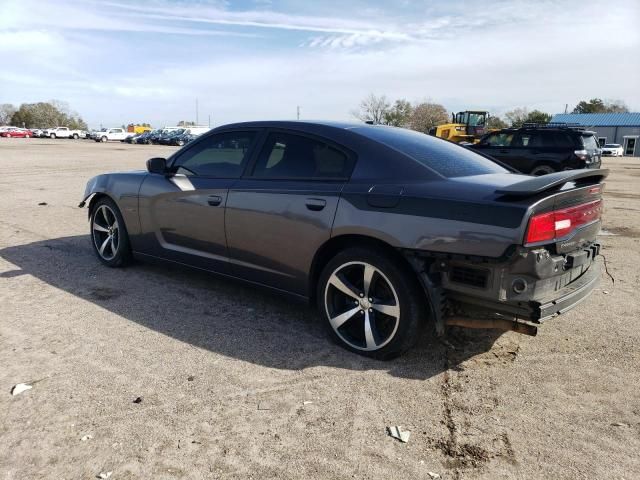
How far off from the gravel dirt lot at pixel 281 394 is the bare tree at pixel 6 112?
13376 centimetres

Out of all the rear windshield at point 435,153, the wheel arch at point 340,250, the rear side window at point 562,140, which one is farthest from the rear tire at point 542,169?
the wheel arch at point 340,250

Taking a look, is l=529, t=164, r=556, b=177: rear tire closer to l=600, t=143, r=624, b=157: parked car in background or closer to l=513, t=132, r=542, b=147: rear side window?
l=513, t=132, r=542, b=147: rear side window

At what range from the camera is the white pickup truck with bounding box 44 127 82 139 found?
240 feet

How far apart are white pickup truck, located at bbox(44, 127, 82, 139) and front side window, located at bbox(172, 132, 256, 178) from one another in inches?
3077

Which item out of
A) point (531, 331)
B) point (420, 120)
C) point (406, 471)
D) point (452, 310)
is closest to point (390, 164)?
point (452, 310)

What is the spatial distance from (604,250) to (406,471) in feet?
18.1

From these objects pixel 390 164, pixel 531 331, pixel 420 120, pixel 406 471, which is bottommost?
pixel 406 471

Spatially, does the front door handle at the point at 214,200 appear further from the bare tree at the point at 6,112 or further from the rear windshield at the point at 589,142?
the bare tree at the point at 6,112

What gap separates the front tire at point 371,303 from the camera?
3.31 meters

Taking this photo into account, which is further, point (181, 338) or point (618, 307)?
point (618, 307)

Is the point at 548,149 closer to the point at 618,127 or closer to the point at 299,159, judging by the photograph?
the point at 299,159

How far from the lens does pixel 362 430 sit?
9.00 ft

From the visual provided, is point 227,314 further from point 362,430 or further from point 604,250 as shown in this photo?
point 604,250

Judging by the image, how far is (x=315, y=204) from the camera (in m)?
3.70
